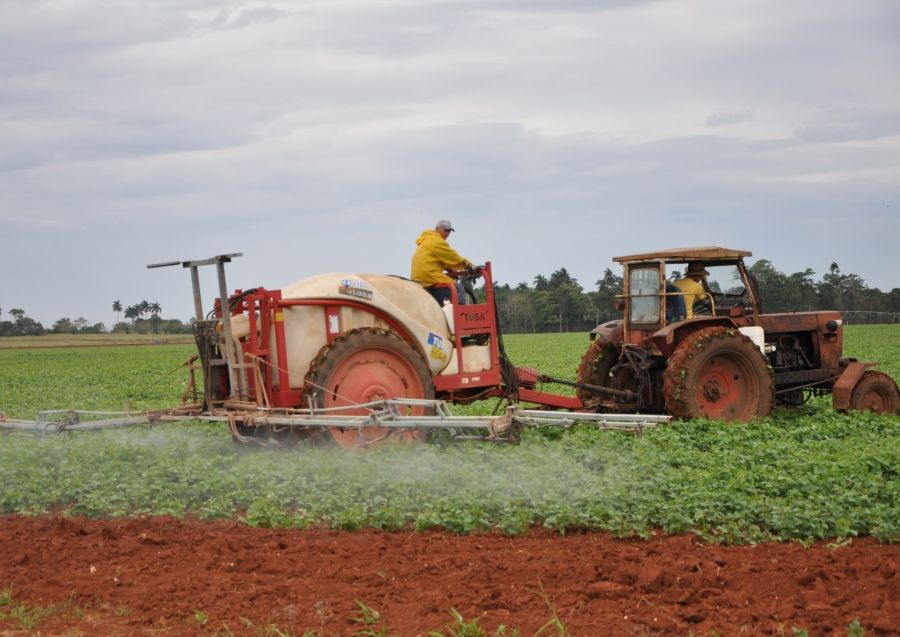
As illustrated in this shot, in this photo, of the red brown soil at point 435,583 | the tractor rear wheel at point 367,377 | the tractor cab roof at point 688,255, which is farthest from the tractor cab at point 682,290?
the red brown soil at point 435,583

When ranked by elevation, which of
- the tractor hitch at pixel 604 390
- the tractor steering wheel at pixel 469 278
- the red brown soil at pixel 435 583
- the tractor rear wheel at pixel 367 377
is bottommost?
the red brown soil at pixel 435 583

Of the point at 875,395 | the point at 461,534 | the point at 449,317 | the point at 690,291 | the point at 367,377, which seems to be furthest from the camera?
the point at 875,395

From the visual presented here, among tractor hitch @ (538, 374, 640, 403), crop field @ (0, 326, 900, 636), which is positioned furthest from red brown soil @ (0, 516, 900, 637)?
tractor hitch @ (538, 374, 640, 403)

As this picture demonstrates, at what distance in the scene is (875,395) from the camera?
1405cm

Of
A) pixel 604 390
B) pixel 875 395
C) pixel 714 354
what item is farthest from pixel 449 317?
pixel 875 395

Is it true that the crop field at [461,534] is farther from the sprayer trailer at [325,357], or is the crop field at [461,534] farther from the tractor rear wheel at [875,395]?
the tractor rear wheel at [875,395]

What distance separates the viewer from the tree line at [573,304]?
72.2 metres

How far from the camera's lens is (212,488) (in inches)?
361

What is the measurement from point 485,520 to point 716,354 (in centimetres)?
582

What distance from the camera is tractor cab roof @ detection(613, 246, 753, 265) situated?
12930mm

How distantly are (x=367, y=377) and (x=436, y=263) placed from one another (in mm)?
2056

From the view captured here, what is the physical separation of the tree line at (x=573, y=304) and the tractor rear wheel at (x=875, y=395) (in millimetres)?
51136

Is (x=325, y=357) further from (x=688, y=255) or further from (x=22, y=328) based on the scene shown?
(x=22, y=328)

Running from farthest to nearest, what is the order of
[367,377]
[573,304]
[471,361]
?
[573,304] < [471,361] < [367,377]
